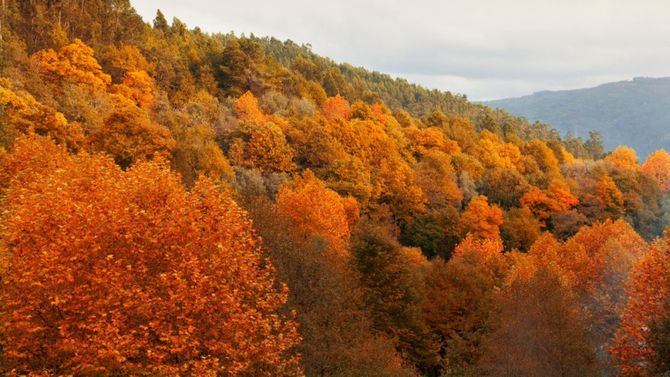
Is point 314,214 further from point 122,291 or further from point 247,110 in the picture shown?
point 247,110

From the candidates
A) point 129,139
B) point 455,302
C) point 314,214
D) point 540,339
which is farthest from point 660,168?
point 129,139

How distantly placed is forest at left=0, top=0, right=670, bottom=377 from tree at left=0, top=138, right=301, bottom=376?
0.35 feet

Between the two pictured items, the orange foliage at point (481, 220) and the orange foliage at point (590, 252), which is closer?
the orange foliage at point (590, 252)

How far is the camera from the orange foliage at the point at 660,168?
148 m

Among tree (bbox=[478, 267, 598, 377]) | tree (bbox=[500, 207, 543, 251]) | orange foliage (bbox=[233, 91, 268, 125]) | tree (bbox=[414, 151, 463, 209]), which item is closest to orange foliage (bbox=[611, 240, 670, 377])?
tree (bbox=[478, 267, 598, 377])

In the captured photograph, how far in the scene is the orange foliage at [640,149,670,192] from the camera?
148000mm

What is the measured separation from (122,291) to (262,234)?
1643 centimetres

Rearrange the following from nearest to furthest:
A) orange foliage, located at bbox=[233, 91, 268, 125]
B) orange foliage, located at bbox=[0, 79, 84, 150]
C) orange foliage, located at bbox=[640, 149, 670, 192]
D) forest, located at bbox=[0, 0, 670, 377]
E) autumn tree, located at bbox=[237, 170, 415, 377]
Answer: forest, located at bbox=[0, 0, 670, 377] → autumn tree, located at bbox=[237, 170, 415, 377] → orange foliage, located at bbox=[0, 79, 84, 150] → orange foliage, located at bbox=[233, 91, 268, 125] → orange foliage, located at bbox=[640, 149, 670, 192]

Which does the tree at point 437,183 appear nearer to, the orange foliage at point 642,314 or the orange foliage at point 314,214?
the orange foliage at point 314,214

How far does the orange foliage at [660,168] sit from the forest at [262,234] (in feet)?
86.0

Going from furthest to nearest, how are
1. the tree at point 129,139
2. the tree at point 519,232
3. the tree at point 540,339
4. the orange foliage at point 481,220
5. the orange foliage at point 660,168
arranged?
the orange foliage at point 660,168 → the tree at point 519,232 → the orange foliage at point 481,220 → the tree at point 129,139 → the tree at point 540,339

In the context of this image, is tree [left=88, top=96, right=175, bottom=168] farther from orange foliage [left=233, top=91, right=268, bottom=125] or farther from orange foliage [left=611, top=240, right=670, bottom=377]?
orange foliage [left=611, top=240, right=670, bottom=377]

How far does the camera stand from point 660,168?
15188 centimetres

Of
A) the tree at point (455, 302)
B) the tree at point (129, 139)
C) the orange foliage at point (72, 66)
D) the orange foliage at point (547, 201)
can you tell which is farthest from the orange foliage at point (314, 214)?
the orange foliage at point (547, 201)
